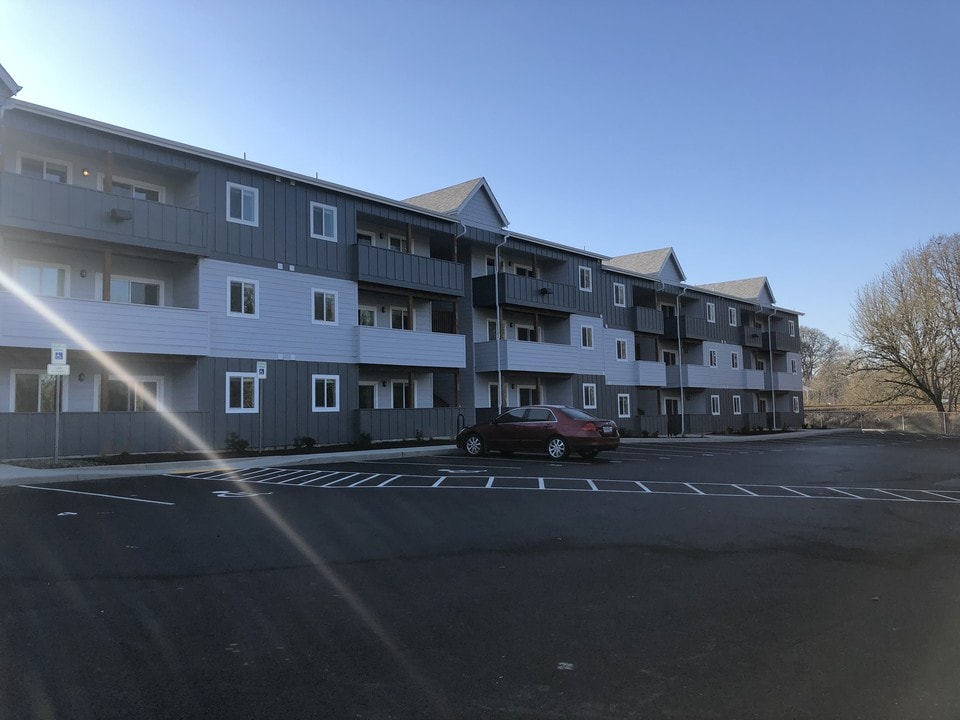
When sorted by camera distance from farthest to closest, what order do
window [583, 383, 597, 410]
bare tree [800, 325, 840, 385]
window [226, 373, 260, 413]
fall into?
bare tree [800, 325, 840, 385] < window [583, 383, 597, 410] < window [226, 373, 260, 413]

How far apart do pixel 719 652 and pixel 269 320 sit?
20.4 m

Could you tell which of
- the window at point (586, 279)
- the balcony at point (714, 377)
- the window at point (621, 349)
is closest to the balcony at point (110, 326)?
the window at point (586, 279)

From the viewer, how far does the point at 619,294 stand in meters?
39.5

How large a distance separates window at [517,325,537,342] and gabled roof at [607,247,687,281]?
9.71 meters

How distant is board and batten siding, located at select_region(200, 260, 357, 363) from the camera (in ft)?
70.5

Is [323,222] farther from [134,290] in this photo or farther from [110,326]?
[110,326]

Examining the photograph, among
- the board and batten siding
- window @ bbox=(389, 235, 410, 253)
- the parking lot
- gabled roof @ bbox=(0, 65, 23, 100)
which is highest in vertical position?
gabled roof @ bbox=(0, 65, 23, 100)

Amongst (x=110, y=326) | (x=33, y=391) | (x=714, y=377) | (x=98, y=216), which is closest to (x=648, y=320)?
(x=714, y=377)

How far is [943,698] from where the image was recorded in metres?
3.85

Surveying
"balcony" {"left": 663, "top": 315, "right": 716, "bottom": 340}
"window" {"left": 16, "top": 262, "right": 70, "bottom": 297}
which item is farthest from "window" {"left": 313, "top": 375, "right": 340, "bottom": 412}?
"balcony" {"left": 663, "top": 315, "right": 716, "bottom": 340}

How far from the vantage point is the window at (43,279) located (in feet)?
63.1

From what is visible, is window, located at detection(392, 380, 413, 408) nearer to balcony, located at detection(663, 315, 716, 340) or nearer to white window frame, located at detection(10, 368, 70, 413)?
white window frame, located at detection(10, 368, 70, 413)

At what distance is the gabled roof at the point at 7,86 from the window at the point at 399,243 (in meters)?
13.8

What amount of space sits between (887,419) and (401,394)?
42.7 m
